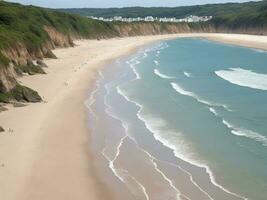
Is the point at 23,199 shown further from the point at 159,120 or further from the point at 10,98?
the point at 10,98

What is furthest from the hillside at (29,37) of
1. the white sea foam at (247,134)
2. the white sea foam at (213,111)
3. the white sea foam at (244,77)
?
the white sea foam at (244,77)

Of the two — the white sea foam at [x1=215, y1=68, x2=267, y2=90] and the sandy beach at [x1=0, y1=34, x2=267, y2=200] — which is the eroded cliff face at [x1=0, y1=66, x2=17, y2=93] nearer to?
the sandy beach at [x1=0, y1=34, x2=267, y2=200]

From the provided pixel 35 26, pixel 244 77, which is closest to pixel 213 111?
pixel 244 77

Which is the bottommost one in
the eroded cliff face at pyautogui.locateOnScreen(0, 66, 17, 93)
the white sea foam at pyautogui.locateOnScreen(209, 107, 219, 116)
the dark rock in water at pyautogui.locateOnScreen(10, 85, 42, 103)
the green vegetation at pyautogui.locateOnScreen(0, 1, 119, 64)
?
the green vegetation at pyautogui.locateOnScreen(0, 1, 119, 64)

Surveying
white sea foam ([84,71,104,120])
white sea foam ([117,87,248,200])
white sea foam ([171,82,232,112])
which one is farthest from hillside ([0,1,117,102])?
white sea foam ([171,82,232,112])

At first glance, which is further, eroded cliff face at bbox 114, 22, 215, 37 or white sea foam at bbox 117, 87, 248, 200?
eroded cliff face at bbox 114, 22, 215, 37

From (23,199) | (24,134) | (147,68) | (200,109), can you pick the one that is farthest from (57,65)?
→ (23,199)

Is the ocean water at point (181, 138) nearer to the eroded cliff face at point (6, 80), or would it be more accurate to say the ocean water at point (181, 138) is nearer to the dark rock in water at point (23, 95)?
the dark rock in water at point (23, 95)
